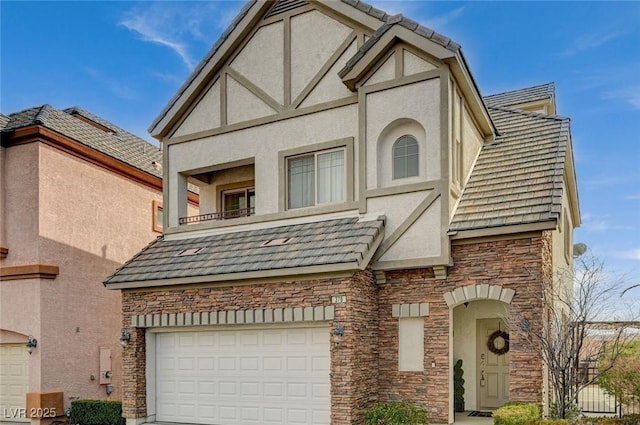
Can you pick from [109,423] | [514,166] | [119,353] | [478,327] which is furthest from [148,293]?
[514,166]

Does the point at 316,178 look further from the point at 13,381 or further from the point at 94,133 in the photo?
the point at 13,381

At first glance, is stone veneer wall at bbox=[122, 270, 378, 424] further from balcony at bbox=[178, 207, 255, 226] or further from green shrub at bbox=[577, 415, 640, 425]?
green shrub at bbox=[577, 415, 640, 425]

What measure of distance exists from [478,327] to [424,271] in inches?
113

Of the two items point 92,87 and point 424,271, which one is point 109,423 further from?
point 92,87

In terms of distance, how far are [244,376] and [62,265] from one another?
702cm

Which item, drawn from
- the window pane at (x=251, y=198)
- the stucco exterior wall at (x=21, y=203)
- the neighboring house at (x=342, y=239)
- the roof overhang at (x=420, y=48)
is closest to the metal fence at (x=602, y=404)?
the neighboring house at (x=342, y=239)

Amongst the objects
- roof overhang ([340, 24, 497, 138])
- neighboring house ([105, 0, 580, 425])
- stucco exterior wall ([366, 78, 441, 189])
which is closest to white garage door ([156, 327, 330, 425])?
neighboring house ([105, 0, 580, 425])

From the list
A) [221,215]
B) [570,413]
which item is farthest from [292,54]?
[570,413]

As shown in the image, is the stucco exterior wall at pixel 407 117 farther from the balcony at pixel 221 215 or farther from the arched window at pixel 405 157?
the balcony at pixel 221 215

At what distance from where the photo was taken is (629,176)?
14.8 meters

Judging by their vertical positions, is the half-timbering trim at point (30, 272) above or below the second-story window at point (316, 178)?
below

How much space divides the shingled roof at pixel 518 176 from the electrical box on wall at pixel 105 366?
11443 mm

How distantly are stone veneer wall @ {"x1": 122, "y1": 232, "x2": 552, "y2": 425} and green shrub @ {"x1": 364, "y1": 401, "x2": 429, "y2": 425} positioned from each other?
29cm

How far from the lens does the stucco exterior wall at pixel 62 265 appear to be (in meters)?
15.6
